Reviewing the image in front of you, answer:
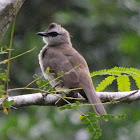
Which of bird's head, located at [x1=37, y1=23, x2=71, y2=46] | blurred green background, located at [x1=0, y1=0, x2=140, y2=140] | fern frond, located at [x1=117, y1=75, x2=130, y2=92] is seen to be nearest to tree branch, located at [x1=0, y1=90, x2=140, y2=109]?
fern frond, located at [x1=117, y1=75, x2=130, y2=92]

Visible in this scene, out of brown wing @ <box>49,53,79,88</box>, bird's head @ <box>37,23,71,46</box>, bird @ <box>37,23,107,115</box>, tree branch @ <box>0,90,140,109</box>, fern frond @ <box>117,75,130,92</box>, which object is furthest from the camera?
bird's head @ <box>37,23,71,46</box>

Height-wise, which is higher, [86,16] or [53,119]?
[86,16]

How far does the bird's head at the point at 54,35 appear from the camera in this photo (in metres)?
6.34

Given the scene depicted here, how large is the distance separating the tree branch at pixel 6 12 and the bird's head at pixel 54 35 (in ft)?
9.53

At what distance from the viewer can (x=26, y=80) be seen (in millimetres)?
8211

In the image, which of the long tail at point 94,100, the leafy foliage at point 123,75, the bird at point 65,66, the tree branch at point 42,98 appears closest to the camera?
the tree branch at point 42,98

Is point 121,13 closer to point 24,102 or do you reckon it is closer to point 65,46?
point 65,46

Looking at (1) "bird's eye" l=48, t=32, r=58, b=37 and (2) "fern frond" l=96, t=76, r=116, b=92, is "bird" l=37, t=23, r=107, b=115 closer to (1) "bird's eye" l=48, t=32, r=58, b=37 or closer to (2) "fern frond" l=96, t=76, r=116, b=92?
(1) "bird's eye" l=48, t=32, r=58, b=37

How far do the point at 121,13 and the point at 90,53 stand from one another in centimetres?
83

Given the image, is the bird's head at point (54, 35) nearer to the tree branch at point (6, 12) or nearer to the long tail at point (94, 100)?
the long tail at point (94, 100)

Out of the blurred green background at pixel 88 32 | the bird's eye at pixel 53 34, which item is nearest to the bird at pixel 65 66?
the bird's eye at pixel 53 34

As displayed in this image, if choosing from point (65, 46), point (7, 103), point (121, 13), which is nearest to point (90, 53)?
point (121, 13)

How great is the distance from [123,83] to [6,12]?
50.5 inches

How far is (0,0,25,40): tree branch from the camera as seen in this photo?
10.9ft
